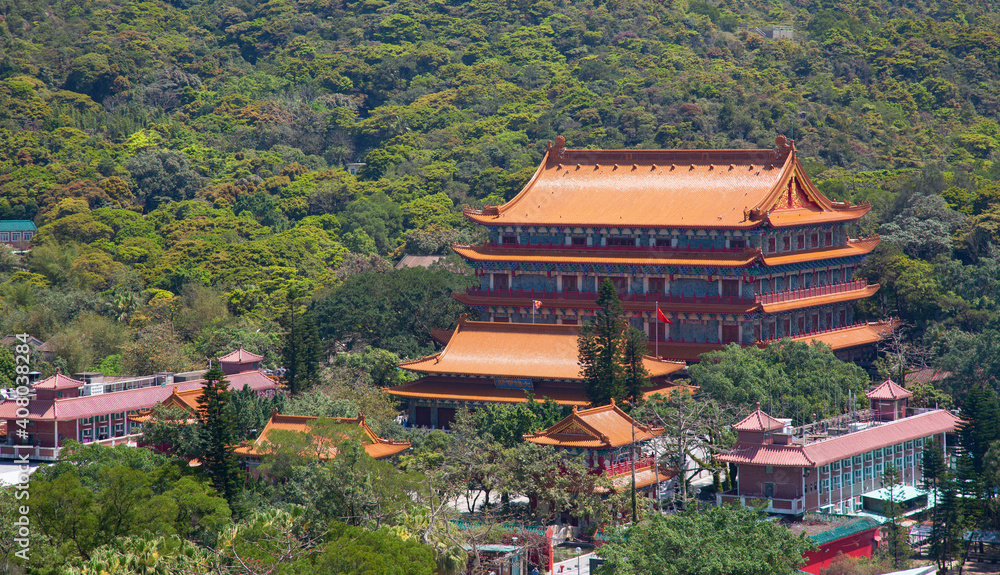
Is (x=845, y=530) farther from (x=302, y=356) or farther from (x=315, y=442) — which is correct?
(x=302, y=356)

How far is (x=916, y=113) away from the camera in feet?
437

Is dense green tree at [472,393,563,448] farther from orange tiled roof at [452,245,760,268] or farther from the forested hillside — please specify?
the forested hillside

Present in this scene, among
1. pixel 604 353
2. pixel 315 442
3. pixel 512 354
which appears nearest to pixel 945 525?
pixel 604 353

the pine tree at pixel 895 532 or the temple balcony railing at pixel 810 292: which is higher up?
the temple balcony railing at pixel 810 292

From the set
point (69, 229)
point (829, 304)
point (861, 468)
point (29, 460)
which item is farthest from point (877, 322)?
point (69, 229)

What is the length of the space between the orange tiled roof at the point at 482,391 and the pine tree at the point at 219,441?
12735 mm

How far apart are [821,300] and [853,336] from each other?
2.41 m

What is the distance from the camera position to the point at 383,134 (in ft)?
480

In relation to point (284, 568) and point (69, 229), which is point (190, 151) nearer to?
point (69, 229)

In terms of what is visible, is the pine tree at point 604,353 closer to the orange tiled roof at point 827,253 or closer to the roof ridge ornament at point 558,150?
the orange tiled roof at point 827,253

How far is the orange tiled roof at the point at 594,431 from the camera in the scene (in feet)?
181

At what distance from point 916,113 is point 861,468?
83.1m

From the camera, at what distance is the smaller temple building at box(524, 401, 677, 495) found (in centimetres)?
5525

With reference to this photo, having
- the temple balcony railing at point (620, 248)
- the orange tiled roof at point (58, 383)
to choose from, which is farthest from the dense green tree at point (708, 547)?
the orange tiled roof at point (58, 383)
